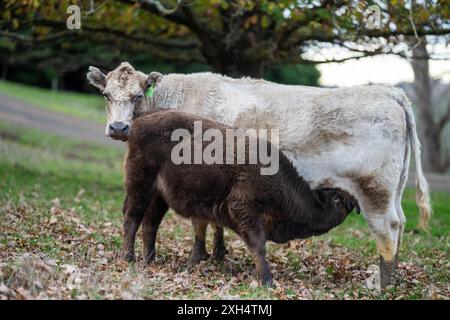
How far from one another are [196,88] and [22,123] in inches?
764

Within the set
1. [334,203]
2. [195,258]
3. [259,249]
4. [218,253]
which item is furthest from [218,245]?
[334,203]

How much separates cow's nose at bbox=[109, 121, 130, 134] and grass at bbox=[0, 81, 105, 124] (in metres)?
23.4

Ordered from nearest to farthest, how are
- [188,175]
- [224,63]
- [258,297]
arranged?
[258,297] < [188,175] < [224,63]

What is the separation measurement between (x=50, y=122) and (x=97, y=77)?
2077cm

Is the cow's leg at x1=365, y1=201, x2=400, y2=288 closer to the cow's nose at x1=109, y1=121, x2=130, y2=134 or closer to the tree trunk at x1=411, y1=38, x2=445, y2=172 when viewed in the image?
the cow's nose at x1=109, y1=121, x2=130, y2=134

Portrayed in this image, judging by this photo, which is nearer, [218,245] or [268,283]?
[268,283]

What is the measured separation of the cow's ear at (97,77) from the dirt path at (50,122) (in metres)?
17.9

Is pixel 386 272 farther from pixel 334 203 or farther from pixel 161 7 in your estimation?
pixel 161 7

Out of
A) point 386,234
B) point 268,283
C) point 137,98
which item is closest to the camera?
point 268,283

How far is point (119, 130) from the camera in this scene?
29.0 feet

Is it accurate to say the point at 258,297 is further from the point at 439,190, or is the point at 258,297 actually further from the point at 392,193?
the point at 439,190

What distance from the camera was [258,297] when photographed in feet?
23.0

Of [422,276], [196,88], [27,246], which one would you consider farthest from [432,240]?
[27,246]

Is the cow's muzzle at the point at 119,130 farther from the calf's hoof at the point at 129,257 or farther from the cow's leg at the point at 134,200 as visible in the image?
the calf's hoof at the point at 129,257
